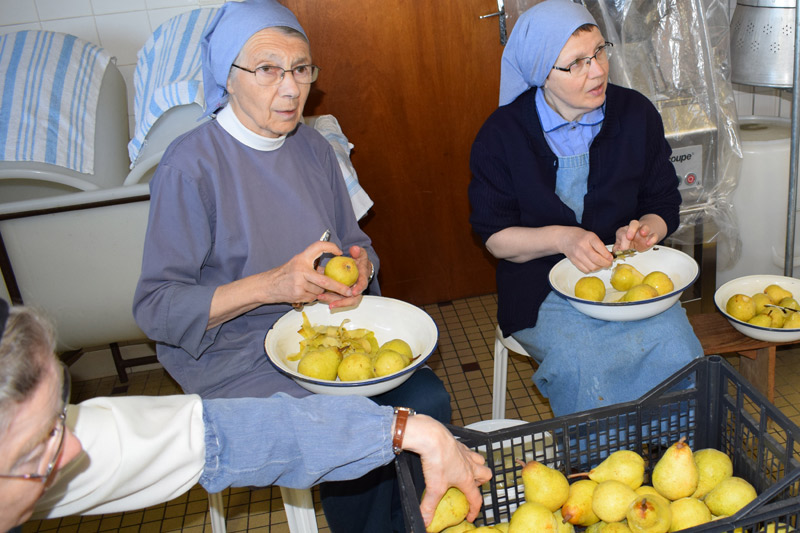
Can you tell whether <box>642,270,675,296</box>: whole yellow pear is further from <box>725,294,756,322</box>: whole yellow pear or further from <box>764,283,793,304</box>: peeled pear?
<box>764,283,793,304</box>: peeled pear

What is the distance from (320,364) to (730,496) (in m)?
0.74

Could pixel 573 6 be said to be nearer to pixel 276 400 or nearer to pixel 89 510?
pixel 276 400

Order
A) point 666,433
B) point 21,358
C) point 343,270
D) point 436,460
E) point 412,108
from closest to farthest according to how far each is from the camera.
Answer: point 21,358 < point 436,460 < point 666,433 < point 343,270 < point 412,108

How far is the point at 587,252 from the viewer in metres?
1.64

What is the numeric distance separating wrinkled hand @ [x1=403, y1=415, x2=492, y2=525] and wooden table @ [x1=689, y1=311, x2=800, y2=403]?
108 centimetres

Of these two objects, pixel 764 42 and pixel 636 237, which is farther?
pixel 764 42

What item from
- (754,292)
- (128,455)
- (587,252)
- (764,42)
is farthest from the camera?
(764,42)

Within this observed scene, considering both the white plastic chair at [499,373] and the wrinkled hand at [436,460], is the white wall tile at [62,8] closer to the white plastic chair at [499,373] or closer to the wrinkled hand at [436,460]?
the white plastic chair at [499,373]

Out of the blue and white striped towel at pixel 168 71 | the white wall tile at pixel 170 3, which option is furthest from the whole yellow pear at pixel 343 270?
the white wall tile at pixel 170 3

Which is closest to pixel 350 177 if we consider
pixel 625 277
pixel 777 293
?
pixel 625 277

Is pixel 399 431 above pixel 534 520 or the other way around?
above

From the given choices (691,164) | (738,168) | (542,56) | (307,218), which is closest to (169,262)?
(307,218)

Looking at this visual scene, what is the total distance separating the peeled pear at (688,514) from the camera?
39.3 inches

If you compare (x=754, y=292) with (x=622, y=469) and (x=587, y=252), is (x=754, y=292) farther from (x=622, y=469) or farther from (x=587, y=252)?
(x=622, y=469)
